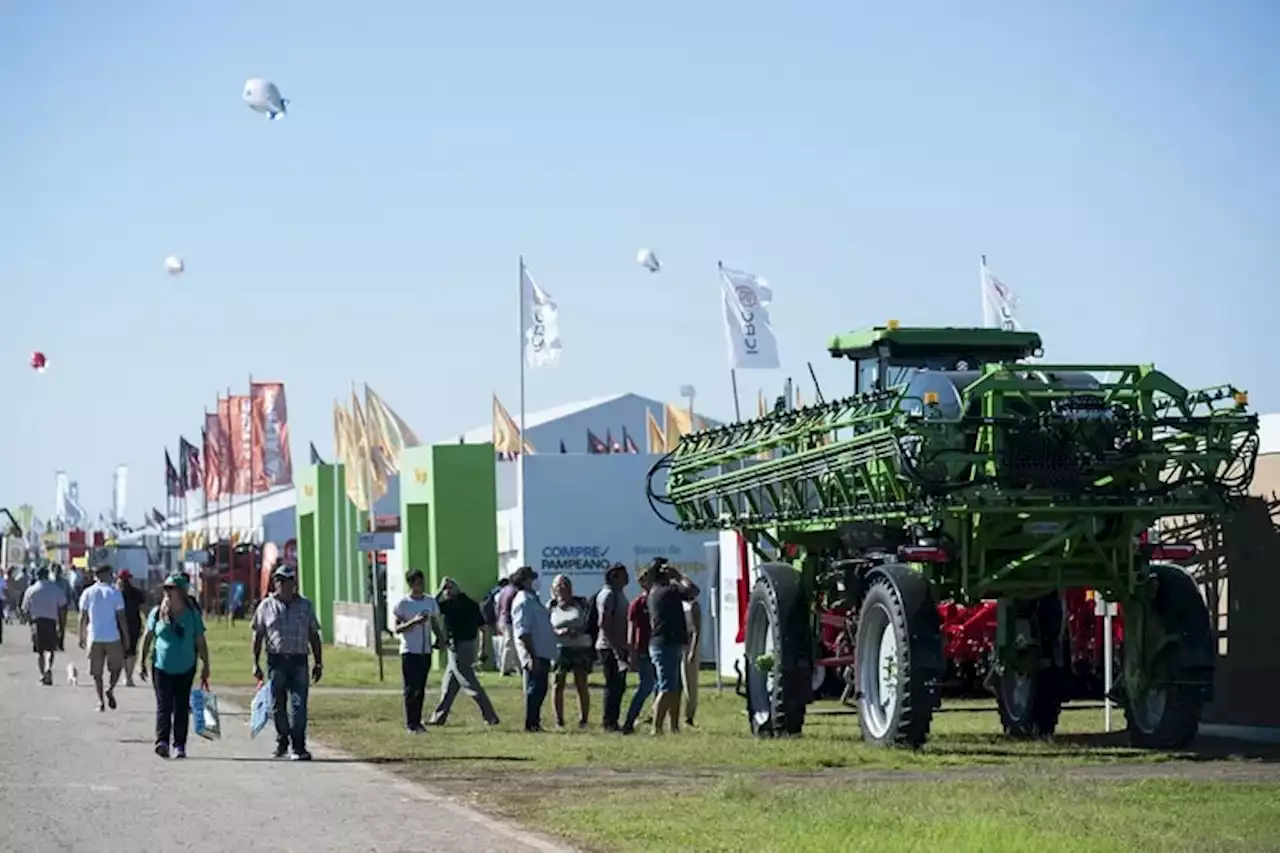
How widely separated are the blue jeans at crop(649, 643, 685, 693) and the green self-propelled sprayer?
264 centimetres

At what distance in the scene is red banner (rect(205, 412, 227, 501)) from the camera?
68625mm

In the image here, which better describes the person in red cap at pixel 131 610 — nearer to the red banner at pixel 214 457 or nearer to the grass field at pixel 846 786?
the grass field at pixel 846 786

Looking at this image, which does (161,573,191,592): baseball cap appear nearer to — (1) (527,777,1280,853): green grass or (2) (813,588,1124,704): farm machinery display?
(1) (527,777,1280,853): green grass

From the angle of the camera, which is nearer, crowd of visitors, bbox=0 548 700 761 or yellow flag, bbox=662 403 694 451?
crowd of visitors, bbox=0 548 700 761

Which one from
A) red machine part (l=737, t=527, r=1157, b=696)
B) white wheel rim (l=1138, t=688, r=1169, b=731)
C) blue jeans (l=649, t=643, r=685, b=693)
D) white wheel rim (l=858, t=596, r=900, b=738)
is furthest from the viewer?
blue jeans (l=649, t=643, r=685, b=693)

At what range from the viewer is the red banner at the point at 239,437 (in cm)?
6269

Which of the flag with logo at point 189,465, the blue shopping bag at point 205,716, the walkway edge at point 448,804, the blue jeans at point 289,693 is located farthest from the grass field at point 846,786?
the flag with logo at point 189,465

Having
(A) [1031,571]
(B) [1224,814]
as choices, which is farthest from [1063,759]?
(B) [1224,814]

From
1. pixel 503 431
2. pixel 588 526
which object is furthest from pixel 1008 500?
pixel 503 431

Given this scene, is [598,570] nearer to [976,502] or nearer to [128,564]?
[976,502]

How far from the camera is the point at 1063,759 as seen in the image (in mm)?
18312

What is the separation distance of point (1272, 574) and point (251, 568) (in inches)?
2148

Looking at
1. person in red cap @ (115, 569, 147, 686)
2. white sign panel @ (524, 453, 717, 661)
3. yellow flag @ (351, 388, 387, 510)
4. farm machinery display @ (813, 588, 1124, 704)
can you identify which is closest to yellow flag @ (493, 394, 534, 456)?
yellow flag @ (351, 388, 387, 510)

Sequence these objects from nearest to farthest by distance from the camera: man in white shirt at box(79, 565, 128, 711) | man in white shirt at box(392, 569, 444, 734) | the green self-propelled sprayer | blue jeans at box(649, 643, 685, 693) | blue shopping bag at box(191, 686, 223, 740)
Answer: the green self-propelled sprayer < blue shopping bag at box(191, 686, 223, 740) < blue jeans at box(649, 643, 685, 693) < man in white shirt at box(392, 569, 444, 734) < man in white shirt at box(79, 565, 128, 711)
